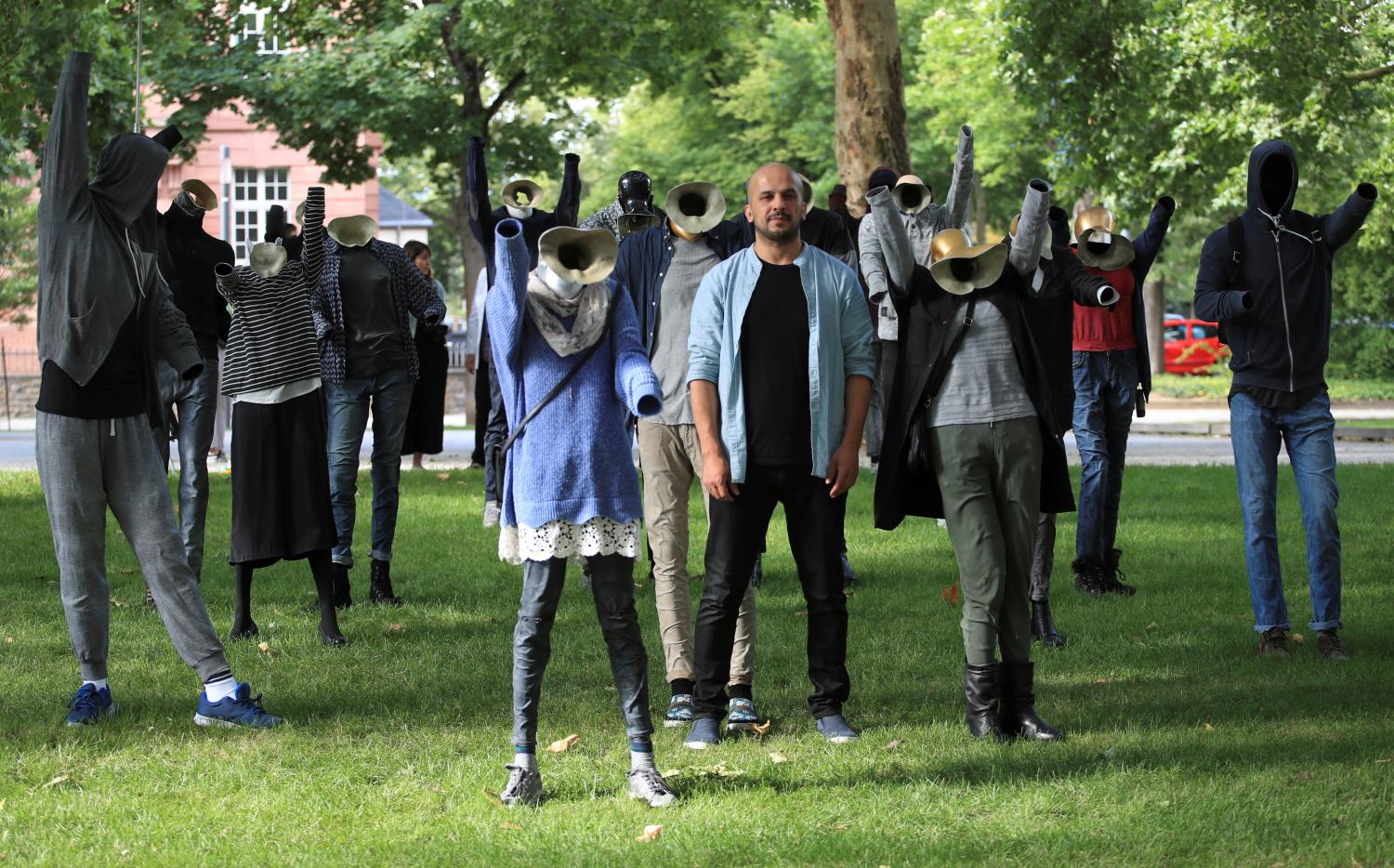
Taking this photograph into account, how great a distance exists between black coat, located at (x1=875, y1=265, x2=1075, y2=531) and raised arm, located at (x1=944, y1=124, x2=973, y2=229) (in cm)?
49

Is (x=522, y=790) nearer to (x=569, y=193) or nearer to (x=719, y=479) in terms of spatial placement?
(x=719, y=479)

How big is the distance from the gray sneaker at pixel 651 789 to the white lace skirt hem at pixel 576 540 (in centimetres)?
73

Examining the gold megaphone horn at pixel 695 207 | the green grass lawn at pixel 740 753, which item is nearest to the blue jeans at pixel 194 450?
the green grass lawn at pixel 740 753

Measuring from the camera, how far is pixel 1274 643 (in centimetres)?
822

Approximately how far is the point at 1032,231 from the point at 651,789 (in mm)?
2583

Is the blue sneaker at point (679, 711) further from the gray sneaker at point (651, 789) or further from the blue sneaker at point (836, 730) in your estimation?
the gray sneaker at point (651, 789)

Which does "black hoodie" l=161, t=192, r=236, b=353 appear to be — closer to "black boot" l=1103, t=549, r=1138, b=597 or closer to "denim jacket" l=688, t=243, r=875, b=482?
"denim jacket" l=688, t=243, r=875, b=482

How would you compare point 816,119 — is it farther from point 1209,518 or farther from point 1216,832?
point 1216,832

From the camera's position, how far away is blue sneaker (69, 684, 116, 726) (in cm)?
692

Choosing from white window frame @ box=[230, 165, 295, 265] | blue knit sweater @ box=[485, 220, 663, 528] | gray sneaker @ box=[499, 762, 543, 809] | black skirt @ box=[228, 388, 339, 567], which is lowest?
gray sneaker @ box=[499, 762, 543, 809]

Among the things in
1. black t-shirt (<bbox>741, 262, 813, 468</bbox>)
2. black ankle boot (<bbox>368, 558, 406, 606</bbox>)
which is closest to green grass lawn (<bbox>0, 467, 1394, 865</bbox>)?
black ankle boot (<bbox>368, 558, 406, 606</bbox>)

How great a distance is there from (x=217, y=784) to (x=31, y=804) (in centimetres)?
60

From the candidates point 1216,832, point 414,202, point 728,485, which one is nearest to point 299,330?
point 728,485

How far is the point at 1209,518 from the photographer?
14.0 meters
